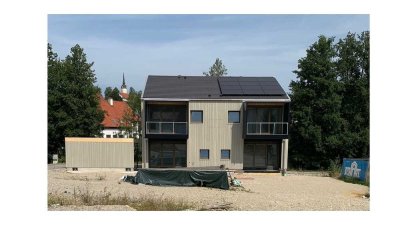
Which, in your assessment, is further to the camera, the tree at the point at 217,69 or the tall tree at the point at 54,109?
the tree at the point at 217,69

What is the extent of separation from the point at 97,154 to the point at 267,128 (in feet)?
35.6

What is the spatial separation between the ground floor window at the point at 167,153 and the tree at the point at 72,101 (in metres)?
10.4

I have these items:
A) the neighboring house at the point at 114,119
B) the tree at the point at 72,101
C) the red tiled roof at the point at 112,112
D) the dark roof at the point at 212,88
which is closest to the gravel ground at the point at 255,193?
the dark roof at the point at 212,88

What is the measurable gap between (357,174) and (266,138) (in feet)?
19.3

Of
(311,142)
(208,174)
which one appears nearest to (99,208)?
(208,174)

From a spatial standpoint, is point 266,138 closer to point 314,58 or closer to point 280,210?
point 314,58

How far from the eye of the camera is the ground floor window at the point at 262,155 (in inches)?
1046

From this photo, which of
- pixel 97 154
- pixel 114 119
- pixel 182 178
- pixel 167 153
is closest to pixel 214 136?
pixel 167 153

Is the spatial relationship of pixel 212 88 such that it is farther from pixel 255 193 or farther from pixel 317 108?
pixel 255 193

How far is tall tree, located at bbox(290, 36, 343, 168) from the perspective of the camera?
30.3 metres

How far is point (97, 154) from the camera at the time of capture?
24.4 metres

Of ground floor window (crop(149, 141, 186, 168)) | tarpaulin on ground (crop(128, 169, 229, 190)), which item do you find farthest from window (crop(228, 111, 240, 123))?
tarpaulin on ground (crop(128, 169, 229, 190))

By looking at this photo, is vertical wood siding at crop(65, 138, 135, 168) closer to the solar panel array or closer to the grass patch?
the solar panel array

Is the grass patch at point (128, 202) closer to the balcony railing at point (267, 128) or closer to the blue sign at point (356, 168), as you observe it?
the balcony railing at point (267, 128)
